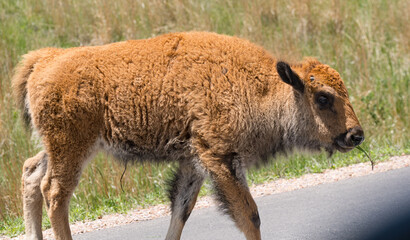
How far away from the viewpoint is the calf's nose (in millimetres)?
5809

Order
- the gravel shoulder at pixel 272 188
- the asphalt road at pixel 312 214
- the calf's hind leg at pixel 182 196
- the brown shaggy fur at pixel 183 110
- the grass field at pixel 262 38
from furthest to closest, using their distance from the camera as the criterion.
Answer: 1. the grass field at pixel 262 38
2. the gravel shoulder at pixel 272 188
3. the asphalt road at pixel 312 214
4. the calf's hind leg at pixel 182 196
5. the brown shaggy fur at pixel 183 110

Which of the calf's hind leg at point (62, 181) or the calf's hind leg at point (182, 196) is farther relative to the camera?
the calf's hind leg at point (182, 196)

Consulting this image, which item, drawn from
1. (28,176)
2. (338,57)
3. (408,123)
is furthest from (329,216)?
(338,57)

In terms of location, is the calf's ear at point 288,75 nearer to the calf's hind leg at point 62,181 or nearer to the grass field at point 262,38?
the calf's hind leg at point 62,181

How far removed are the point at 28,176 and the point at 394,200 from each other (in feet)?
12.7

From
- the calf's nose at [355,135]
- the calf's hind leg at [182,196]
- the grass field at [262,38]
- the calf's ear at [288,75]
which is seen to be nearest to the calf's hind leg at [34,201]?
the calf's hind leg at [182,196]

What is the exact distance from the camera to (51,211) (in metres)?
5.83

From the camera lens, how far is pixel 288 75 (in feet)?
19.0

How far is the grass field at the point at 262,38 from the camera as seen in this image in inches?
340

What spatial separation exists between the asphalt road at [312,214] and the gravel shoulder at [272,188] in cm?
19

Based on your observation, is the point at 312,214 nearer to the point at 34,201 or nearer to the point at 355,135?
the point at 355,135

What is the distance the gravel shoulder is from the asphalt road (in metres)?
0.19

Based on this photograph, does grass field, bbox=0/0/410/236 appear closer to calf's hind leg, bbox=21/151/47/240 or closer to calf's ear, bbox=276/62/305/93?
calf's hind leg, bbox=21/151/47/240

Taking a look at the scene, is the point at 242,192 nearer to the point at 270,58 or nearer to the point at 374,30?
the point at 270,58
